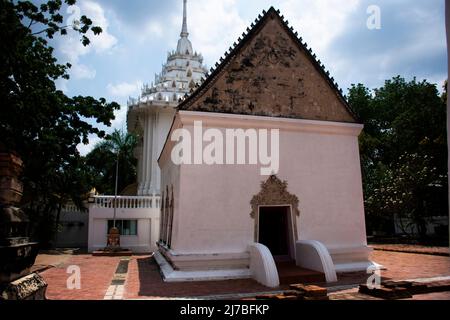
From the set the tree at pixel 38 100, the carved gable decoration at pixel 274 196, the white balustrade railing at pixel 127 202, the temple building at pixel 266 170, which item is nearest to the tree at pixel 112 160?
the white balustrade railing at pixel 127 202

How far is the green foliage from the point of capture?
70.7 feet

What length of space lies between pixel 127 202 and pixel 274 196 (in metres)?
12.1

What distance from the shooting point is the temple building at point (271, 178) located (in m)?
10.0

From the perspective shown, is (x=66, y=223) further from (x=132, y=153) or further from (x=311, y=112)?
(x=311, y=112)

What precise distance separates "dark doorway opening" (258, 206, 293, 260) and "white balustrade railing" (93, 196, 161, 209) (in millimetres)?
10026

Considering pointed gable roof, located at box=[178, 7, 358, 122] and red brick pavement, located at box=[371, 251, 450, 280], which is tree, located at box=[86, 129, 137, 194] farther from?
red brick pavement, located at box=[371, 251, 450, 280]

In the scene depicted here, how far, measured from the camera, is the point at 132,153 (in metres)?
33.3

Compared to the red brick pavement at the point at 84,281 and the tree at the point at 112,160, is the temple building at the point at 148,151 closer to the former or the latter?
the tree at the point at 112,160

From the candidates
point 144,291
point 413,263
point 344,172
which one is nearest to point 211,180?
point 144,291

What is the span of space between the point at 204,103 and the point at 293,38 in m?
4.12

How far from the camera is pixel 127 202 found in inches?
810

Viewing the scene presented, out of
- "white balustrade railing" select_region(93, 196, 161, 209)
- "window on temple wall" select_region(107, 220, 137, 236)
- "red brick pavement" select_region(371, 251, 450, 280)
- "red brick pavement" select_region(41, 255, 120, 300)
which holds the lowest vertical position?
"red brick pavement" select_region(41, 255, 120, 300)

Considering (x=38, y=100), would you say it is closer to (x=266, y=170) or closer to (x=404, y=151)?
(x=266, y=170)

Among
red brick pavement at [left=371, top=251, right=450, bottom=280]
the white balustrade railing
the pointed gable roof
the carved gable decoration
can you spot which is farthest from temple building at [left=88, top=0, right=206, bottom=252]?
red brick pavement at [left=371, top=251, right=450, bottom=280]
